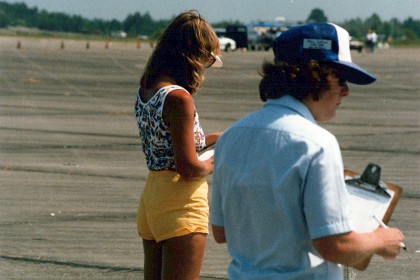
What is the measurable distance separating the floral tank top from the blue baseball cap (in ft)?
3.79

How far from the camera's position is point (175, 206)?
4180 mm

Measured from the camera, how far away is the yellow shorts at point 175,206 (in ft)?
13.7

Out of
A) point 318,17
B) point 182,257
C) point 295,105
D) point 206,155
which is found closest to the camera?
point 295,105

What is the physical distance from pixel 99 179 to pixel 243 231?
7.76 meters

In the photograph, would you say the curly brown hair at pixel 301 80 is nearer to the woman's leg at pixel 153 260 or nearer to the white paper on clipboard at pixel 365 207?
the white paper on clipboard at pixel 365 207

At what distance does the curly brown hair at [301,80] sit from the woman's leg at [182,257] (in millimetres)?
1250

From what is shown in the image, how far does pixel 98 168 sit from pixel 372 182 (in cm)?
860

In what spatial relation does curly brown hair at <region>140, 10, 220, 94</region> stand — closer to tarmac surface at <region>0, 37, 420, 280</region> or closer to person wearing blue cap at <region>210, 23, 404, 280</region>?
tarmac surface at <region>0, 37, 420, 280</region>

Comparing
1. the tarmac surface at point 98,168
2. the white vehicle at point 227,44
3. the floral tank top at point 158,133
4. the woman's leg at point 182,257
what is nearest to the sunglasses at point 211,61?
the floral tank top at point 158,133

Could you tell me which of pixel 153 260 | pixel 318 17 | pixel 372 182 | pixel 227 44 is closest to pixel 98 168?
pixel 318 17

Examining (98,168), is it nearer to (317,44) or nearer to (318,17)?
(318,17)

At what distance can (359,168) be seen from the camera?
11.6 m

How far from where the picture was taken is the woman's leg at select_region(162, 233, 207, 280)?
412cm

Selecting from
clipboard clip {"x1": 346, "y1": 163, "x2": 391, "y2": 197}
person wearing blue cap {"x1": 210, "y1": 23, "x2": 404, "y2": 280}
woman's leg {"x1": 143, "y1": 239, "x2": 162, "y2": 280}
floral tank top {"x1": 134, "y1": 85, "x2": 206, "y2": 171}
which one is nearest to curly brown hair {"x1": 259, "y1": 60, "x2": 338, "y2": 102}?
person wearing blue cap {"x1": 210, "y1": 23, "x2": 404, "y2": 280}
